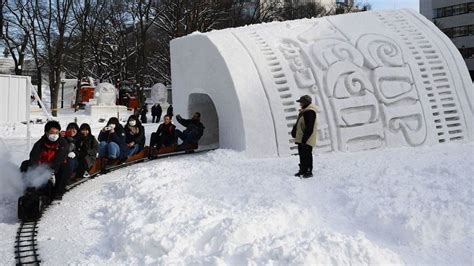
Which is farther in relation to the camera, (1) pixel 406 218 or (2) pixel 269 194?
(2) pixel 269 194

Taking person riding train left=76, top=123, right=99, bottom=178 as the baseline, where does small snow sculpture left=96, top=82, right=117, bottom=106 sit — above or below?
above

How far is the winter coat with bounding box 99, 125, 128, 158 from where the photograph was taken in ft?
29.2

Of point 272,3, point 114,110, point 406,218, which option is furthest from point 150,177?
point 272,3

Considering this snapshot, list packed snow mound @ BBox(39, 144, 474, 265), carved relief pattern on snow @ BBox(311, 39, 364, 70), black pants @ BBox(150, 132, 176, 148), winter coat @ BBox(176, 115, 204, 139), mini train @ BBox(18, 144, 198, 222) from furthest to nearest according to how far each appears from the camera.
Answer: winter coat @ BBox(176, 115, 204, 139) → black pants @ BBox(150, 132, 176, 148) → carved relief pattern on snow @ BBox(311, 39, 364, 70) → mini train @ BBox(18, 144, 198, 222) → packed snow mound @ BBox(39, 144, 474, 265)

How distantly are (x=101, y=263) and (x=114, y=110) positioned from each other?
860 inches

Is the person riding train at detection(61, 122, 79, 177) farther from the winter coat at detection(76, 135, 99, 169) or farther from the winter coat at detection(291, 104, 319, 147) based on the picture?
the winter coat at detection(291, 104, 319, 147)

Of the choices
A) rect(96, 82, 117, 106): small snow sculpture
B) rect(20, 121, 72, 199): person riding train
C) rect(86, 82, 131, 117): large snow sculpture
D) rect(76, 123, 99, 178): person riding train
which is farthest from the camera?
rect(96, 82, 117, 106): small snow sculpture

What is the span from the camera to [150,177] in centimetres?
712

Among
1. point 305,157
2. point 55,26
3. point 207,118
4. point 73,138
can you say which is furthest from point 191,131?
point 55,26

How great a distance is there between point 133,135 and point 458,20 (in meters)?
45.3

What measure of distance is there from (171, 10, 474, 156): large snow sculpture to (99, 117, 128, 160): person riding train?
2.16 meters

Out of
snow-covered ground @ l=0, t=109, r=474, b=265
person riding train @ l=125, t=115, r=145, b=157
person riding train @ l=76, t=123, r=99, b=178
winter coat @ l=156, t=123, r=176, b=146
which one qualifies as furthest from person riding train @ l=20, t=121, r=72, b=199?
winter coat @ l=156, t=123, r=176, b=146

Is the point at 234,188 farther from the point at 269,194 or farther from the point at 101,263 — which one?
the point at 101,263

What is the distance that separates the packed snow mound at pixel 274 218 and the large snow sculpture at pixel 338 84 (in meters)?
2.02
